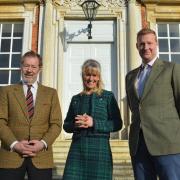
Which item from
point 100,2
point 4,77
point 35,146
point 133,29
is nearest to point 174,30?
point 133,29

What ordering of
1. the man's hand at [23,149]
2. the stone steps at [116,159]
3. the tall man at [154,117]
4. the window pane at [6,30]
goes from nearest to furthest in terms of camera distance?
the tall man at [154,117] < the man's hand at [23,149] < the stone steps at [116,159] < the window pane at [6,30]

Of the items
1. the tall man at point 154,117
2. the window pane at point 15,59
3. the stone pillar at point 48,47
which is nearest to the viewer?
the tall man at point 154,117

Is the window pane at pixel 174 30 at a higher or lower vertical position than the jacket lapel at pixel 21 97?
higher

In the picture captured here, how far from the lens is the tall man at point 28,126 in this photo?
3199 mm

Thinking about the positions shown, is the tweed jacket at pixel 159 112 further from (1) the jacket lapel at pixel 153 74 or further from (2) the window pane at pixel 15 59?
(2) the window pane at pixel 15 59

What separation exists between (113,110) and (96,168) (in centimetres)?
60

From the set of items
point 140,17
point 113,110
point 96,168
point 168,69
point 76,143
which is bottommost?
point 96,168

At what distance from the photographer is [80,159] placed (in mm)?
3430

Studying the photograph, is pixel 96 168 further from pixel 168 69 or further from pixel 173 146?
pixel 168 69

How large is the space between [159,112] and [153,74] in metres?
0.36

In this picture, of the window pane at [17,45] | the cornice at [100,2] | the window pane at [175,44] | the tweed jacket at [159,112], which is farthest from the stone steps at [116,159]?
the cornice at [100,2]

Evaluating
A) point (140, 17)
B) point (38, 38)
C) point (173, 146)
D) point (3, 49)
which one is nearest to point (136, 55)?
point (140, 17)

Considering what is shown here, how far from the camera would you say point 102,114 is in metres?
3.55

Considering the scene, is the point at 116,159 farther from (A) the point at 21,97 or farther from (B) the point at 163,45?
(A) the point at 21,97
